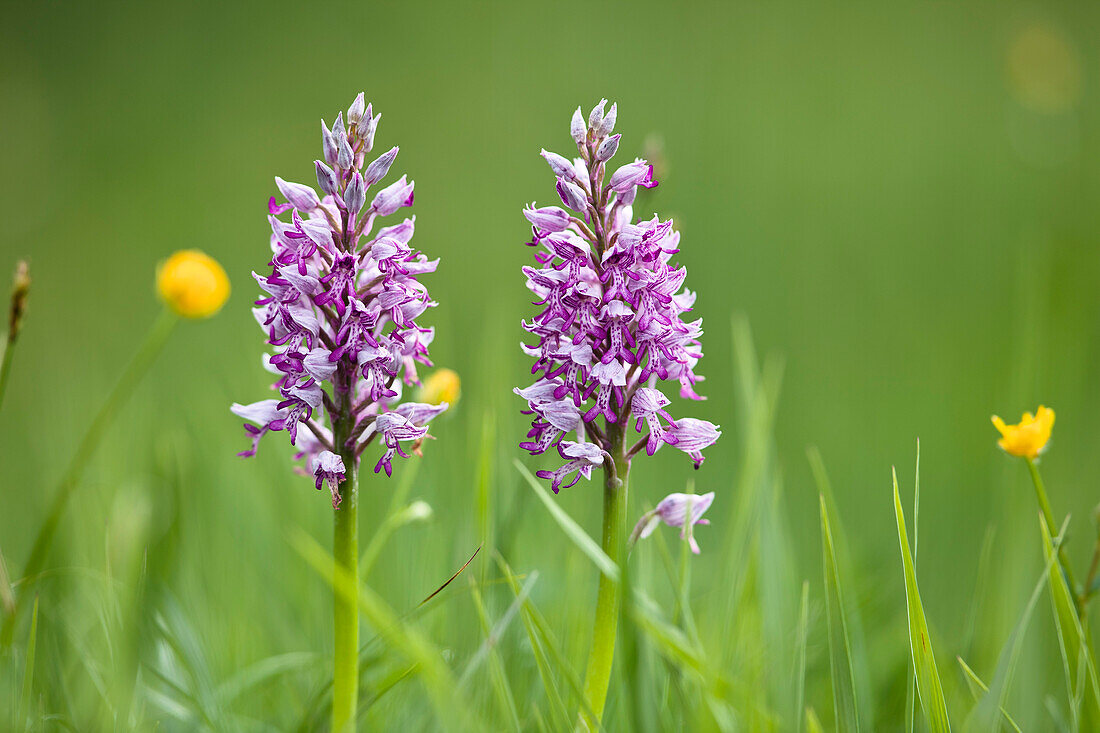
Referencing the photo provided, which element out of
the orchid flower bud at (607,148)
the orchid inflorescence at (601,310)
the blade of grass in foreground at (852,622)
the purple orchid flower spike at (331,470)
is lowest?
the blade of grass in foreground at (852,622)

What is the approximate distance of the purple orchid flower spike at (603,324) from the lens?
1714 millimetres

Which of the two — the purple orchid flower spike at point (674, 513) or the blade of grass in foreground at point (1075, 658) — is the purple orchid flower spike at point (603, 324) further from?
the blade of grass in foreground at point (1075, 658)

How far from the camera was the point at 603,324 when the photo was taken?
1734 mm

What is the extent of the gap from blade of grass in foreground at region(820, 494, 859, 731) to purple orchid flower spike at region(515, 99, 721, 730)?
31 cm

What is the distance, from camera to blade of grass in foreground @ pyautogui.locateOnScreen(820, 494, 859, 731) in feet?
5.58

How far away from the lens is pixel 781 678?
199cm

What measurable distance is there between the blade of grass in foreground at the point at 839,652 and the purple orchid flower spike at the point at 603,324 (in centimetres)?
31

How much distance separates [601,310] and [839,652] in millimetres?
779

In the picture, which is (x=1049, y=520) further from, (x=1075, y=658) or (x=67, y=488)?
(x=67, y=488)

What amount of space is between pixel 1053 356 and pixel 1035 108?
15.2 feet

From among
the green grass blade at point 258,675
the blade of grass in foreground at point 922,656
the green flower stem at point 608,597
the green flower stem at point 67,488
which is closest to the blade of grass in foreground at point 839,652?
the blade of grass in foreground at point 922,656

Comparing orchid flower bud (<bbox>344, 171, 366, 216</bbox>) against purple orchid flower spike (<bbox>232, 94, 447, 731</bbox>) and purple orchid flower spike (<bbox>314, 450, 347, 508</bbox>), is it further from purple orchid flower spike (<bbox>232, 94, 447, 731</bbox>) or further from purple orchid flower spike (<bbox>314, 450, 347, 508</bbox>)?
purple orchid flower spike (<bbox>314, 450, 347, 508</bbox>)

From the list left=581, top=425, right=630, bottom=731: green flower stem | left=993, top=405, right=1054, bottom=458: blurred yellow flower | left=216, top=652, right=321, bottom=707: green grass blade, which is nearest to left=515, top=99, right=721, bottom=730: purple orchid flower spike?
left=581, top=425, right=630, bottom=731: green flower stem

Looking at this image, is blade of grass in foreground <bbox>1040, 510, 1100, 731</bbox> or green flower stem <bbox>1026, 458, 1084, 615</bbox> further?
green flower stem <bbox>1026, 458, 1084, 615</bbox>
